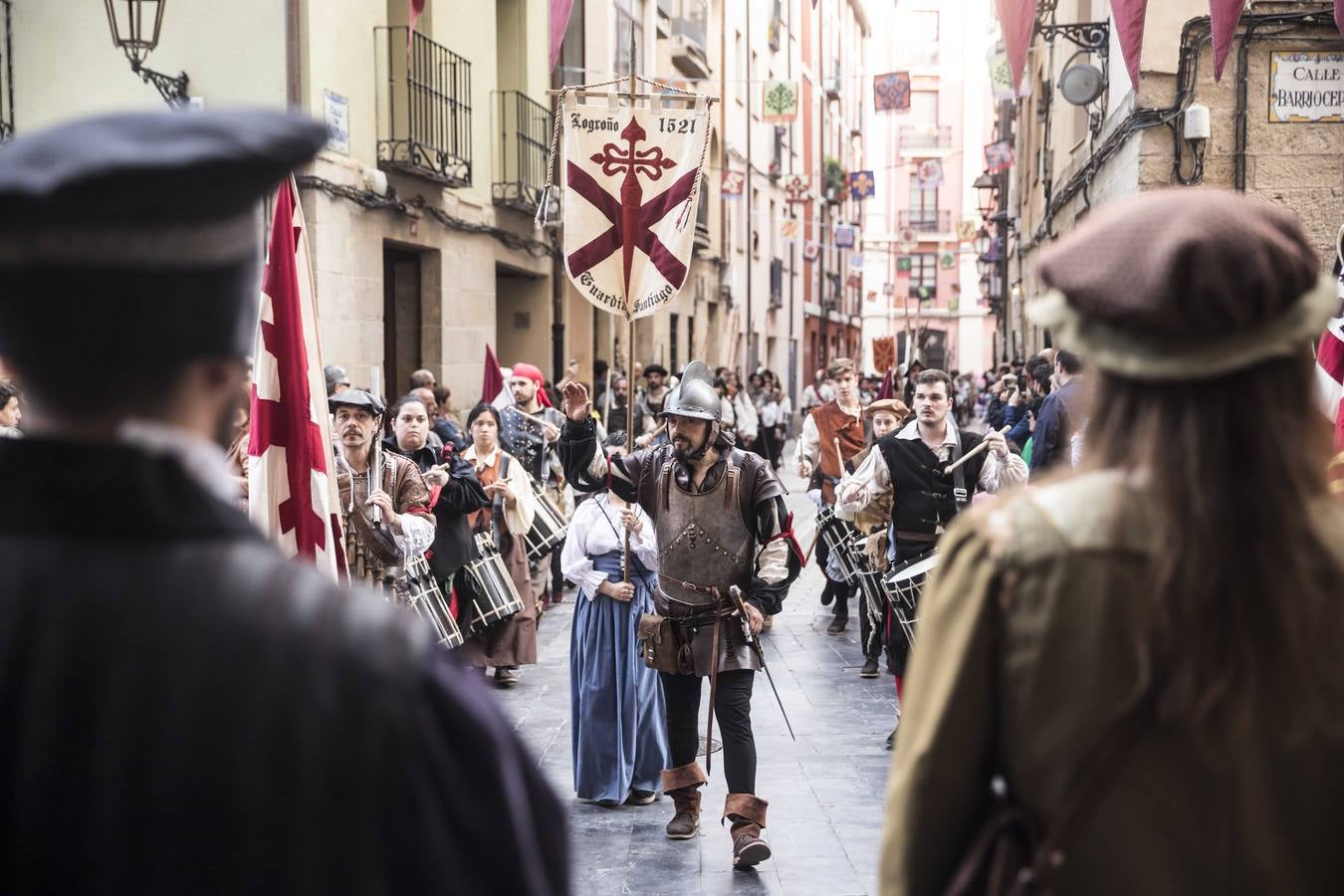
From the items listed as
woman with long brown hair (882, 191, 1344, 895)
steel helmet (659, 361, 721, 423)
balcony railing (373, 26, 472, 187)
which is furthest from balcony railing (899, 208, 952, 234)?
woman with long brown hair (882, 191, 1344, 895)

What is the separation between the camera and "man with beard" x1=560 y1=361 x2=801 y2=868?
18.4 feet

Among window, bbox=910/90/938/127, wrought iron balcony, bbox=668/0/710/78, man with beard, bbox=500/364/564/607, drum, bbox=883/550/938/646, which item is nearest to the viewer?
drum, bbox=883/550/938/646

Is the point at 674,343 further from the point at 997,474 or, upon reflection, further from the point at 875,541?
the point at 997,474

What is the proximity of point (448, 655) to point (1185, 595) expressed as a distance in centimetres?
87

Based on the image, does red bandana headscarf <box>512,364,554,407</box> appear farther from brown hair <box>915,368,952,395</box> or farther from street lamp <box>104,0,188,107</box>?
brown hair <box>915,368,952,395</box>

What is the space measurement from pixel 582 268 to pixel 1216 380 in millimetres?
5941

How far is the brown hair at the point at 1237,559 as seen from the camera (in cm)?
173

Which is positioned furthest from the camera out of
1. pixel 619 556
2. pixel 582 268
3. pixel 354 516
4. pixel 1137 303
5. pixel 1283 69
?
pixel 1283 69

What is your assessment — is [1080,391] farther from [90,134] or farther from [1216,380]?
[90,134]

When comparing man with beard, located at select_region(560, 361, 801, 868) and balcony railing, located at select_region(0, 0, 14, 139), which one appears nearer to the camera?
man with beard, located at select_region(560, 361, 801, 868)

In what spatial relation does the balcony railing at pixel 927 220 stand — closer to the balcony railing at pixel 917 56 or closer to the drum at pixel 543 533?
the balcony railing at pixel 917 56

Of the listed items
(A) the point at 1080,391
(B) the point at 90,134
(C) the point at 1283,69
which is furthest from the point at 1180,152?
(B) the point at 90,134

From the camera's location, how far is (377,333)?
1355 centimetres

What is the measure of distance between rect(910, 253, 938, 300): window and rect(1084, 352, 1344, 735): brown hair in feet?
208
